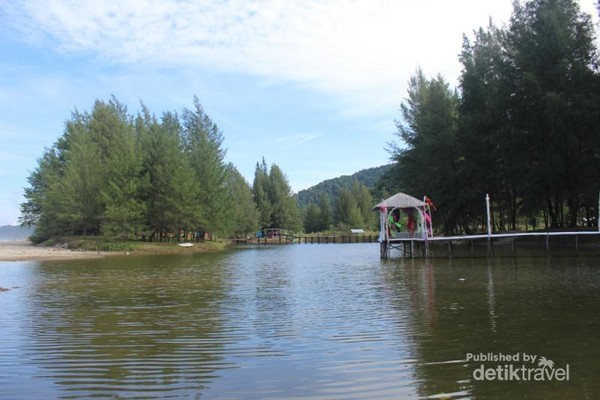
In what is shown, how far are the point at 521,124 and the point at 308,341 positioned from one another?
33178mm

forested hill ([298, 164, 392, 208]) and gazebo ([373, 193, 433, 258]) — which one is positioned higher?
forested hill ([298, 164, 392, 208])

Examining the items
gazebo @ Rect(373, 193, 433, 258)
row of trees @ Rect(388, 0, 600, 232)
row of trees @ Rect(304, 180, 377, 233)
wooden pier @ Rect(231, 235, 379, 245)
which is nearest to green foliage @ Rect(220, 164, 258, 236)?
wooden pier @ Rect(231, 235, 379, 245)

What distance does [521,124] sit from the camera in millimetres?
36500

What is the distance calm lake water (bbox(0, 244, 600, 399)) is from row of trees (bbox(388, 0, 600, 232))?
19254 mm

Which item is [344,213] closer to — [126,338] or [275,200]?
[275,200]

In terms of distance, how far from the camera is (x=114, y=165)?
163 ft

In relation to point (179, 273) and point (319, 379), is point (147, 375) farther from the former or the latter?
point (179, 273)

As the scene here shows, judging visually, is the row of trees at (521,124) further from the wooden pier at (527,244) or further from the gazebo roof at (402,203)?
the gazebo roof at (402,203)

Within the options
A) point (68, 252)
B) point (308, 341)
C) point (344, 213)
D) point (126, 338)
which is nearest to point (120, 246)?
point (68, 252)

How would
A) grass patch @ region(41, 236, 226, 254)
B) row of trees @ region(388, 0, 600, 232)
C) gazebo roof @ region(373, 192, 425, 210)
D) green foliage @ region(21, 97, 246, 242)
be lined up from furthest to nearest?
green foliage @ region(21, 97, 246, 242), grass patch @ region(41, 236, 226, 254), row of trees @ region(388, 0, 600, 232), gazebo roof @ region(373, 192, 425, 210)

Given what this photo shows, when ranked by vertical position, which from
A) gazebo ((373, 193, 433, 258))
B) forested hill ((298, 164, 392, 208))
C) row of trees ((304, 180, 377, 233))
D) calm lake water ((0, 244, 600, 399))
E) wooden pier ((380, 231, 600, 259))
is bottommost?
calm lake water ((0, 244, 600, 399))

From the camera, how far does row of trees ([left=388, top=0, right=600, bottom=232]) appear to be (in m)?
32.8

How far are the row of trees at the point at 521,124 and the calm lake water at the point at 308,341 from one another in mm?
19254

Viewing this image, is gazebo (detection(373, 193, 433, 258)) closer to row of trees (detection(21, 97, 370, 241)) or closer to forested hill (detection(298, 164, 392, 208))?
row of trees (detection(21, 97, 370, 241))
